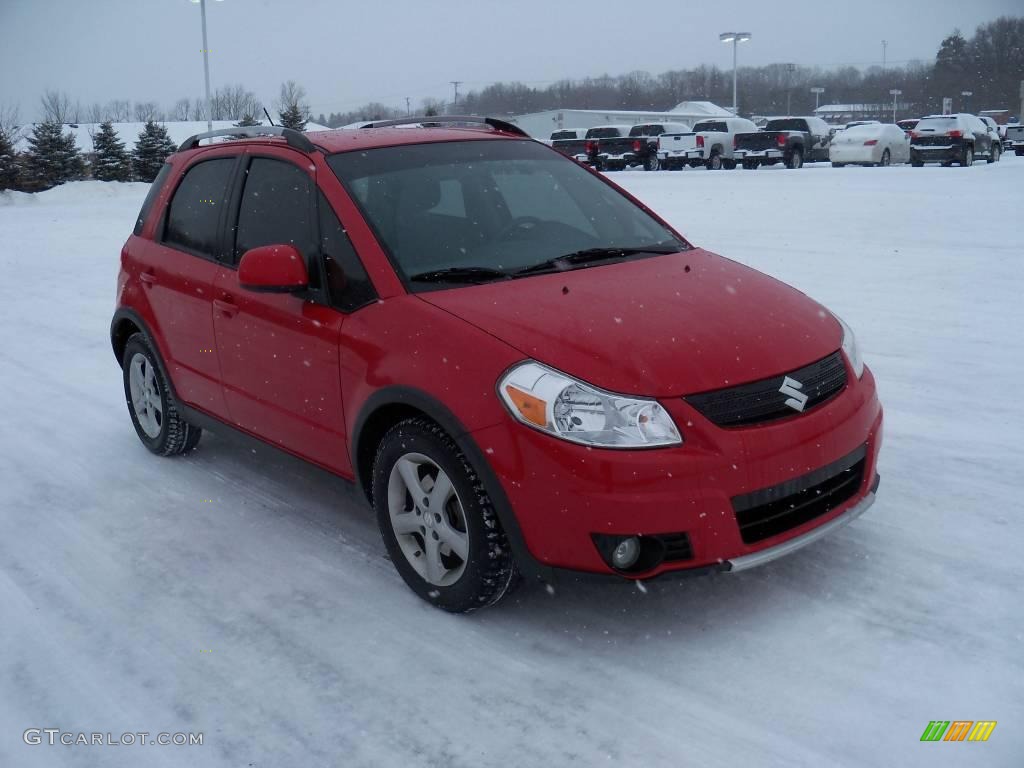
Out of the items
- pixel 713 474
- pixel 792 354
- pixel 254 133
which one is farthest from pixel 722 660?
pixel 254 133

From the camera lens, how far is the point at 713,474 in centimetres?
302

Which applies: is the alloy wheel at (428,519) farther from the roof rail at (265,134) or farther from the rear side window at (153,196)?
the rear side window at (153,196)

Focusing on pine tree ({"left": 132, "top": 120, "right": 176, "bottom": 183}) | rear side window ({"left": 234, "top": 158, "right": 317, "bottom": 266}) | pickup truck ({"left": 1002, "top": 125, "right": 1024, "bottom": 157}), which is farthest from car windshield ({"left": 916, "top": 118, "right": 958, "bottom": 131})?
pine tree ({"left": 132, "top": 120, "right": 176, "bottom": 183})

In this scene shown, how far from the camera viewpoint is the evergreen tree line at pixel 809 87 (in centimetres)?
8109

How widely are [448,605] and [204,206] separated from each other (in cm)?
258

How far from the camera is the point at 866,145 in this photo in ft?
93.4

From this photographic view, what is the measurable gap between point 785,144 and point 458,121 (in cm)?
2772

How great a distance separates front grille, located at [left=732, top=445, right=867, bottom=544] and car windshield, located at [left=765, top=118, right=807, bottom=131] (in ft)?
104

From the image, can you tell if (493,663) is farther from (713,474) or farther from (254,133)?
(254,133)

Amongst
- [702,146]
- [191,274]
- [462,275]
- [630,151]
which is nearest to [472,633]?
[462,275]

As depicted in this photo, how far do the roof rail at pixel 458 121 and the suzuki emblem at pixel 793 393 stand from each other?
2.27 metres

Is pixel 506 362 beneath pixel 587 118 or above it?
beneath

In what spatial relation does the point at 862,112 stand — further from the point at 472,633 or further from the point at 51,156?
the point at 472,633

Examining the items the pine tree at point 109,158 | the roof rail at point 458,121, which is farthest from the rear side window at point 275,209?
the pine tree at point 109,158
